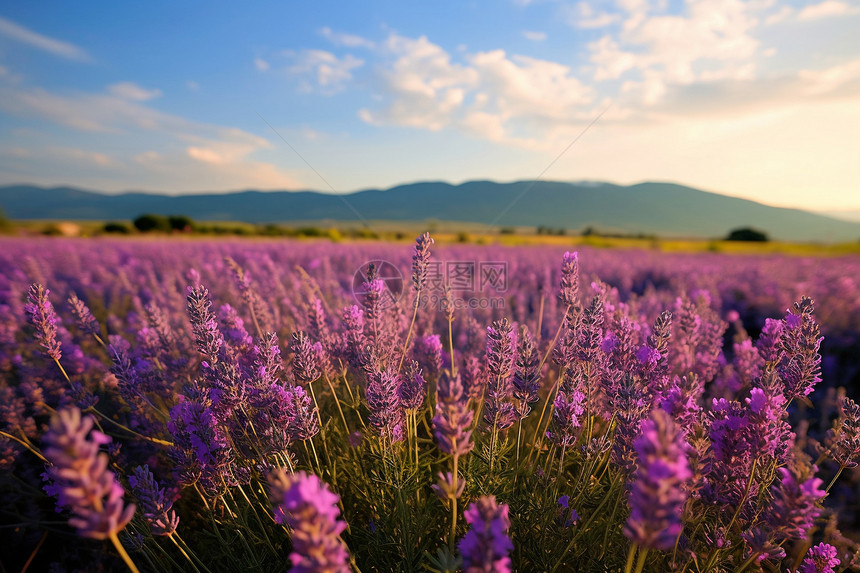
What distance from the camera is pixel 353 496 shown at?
6.54 ft

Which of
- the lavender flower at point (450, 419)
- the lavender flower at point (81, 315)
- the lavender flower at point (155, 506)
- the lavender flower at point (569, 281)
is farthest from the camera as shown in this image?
the lavender flower at point (81, 315)

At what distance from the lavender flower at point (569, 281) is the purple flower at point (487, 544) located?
113cm

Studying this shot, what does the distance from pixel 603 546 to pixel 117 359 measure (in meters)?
2.14

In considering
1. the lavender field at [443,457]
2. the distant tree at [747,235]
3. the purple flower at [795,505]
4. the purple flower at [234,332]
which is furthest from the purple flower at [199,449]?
the distant tree at [747,235]

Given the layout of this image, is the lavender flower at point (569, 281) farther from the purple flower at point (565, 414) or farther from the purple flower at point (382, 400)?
the purple flower at point (382, 400)

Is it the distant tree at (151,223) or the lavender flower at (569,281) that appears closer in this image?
the lavender flower at (569,281)

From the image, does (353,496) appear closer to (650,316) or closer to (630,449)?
(630,449)

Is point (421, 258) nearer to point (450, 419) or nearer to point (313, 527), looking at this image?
point (450, 419)

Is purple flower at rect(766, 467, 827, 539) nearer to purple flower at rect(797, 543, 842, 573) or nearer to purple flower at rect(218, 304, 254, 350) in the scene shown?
purple flower at rect(797, 543, 842, 573)

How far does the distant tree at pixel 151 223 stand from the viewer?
44.7 meters

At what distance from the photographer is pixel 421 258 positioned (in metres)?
1.92

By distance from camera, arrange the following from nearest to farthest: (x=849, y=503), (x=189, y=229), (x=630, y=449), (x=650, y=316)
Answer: (x=630, y=449) → (x=849, y=503) → (x=650, y=316) → (x=189, y=229)

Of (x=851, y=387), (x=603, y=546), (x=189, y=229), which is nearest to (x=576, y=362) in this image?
(x=603, y=546)

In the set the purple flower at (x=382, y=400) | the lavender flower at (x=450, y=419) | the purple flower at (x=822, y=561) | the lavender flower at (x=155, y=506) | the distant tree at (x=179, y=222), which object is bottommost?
the purple flower at (x=822, y=561)
